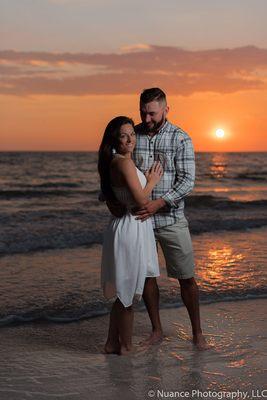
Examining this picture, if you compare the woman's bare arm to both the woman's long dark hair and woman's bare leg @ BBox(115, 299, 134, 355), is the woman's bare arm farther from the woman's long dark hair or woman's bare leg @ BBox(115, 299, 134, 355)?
woman's bare leg @ BBox(115, 299, 134, 355)

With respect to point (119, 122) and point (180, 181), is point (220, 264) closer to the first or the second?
point (180, 181)

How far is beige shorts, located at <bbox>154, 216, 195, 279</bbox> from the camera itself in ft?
15.2

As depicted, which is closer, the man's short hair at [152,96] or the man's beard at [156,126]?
the man's short hair at [152,96]

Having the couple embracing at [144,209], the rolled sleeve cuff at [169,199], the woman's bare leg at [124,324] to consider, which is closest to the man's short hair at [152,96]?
the couple embracing at [144,209]

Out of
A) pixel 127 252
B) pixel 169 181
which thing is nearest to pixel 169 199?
pixel 169 181

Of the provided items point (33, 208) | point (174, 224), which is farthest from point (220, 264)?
point (33, 208)

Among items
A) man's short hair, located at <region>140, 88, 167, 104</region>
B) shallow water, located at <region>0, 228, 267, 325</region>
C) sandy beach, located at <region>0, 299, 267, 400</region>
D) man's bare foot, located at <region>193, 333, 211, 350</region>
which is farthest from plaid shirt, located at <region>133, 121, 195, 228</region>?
shallow water, located at <region>0, 228, 267, 325</region>

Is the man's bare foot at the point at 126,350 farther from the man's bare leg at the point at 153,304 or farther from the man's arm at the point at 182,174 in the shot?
the man's arm at the point at 182,174

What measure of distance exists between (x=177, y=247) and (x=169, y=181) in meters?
0.54

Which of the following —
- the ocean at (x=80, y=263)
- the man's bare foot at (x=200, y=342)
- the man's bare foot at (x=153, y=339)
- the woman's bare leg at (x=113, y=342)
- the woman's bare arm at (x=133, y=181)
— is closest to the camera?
the woman's bare arm at (x=133, y=181)

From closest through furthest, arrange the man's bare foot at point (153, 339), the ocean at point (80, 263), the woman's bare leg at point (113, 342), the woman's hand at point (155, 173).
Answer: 1. the woman's hand at point (155, 173)
2. the woman's bare leg at point (113, 342)
3. the man's bare foot at point (153, 339)
4. the ocean at point (80, 263)

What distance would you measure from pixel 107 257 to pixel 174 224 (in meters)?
0.64

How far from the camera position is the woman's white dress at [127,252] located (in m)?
4.27

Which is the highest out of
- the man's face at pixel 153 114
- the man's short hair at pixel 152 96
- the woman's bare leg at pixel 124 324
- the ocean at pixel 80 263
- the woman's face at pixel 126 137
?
the man's short hair at pixel 152 96
